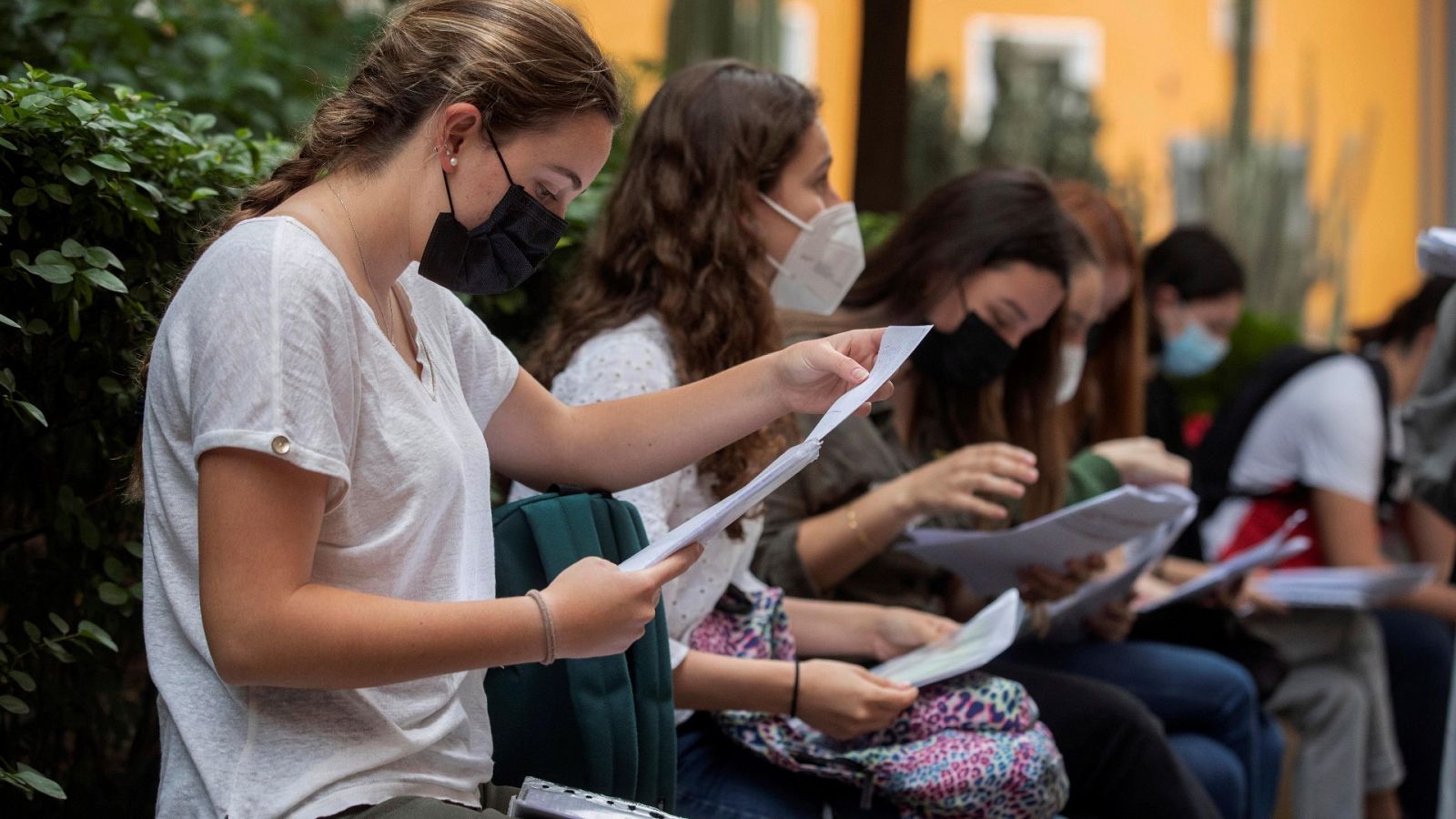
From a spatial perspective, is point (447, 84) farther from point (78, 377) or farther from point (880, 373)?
point (78, 377)

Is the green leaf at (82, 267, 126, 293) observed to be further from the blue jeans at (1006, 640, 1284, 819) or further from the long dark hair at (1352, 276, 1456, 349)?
the long dark hair at (1352, 276, 1456, 349)

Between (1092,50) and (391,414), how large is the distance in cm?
1014

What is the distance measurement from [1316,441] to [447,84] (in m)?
3.33

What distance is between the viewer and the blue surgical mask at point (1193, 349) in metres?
4.96

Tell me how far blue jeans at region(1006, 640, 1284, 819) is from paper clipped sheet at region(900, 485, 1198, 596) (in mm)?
475

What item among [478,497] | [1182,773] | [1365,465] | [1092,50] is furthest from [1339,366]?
[1092,50]

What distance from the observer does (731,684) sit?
7.34 feet

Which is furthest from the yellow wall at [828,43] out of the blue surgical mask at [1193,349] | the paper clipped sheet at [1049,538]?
the paper clipped sheet at [1049,538]

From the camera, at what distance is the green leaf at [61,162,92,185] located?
1.95 m

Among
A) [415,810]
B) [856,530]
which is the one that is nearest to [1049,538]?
[856,530]

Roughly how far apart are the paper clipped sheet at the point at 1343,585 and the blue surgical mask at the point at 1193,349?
1.05 meters

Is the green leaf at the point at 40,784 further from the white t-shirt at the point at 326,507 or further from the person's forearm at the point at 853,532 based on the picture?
the person's forearm at the point at 853,532

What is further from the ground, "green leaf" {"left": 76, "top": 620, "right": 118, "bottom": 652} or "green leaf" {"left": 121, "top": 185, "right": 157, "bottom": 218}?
"green leaf" {"left": 121, "top": 185, "right": 157, "bottom": 218}

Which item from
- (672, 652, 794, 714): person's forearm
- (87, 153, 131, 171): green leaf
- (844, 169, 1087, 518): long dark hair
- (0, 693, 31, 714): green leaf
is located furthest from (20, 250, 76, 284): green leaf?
(844, 169, 1087, 518): long dark hair
